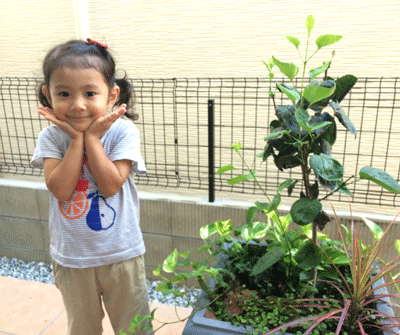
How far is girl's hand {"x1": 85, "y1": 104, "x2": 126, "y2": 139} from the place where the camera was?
956 mm

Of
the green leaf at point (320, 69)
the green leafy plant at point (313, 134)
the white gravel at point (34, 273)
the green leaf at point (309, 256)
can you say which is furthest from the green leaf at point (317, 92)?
the white gravel at point (34, 273)

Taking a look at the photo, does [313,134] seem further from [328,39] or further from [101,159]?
[101,159]

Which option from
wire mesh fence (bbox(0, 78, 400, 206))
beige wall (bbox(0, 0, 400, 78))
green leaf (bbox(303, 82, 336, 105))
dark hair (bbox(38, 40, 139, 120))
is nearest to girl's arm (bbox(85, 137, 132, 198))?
dark hair (bbox(38, 40, 139, 120))

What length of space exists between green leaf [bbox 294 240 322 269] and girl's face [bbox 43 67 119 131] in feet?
2.41

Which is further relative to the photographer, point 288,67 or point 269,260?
point 269,260

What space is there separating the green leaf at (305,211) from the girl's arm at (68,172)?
65 cm

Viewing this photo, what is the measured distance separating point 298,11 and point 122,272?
2448 millimetres

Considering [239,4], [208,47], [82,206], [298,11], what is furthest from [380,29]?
[82,206]

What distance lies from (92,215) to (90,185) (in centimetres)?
10

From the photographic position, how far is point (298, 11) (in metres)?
2.60

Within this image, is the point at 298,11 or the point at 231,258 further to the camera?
the point at 298,11

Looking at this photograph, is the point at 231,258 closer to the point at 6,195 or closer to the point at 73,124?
the point at 73,124

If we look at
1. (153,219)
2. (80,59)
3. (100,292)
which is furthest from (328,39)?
(153,219)

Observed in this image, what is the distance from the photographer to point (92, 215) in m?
1.05
